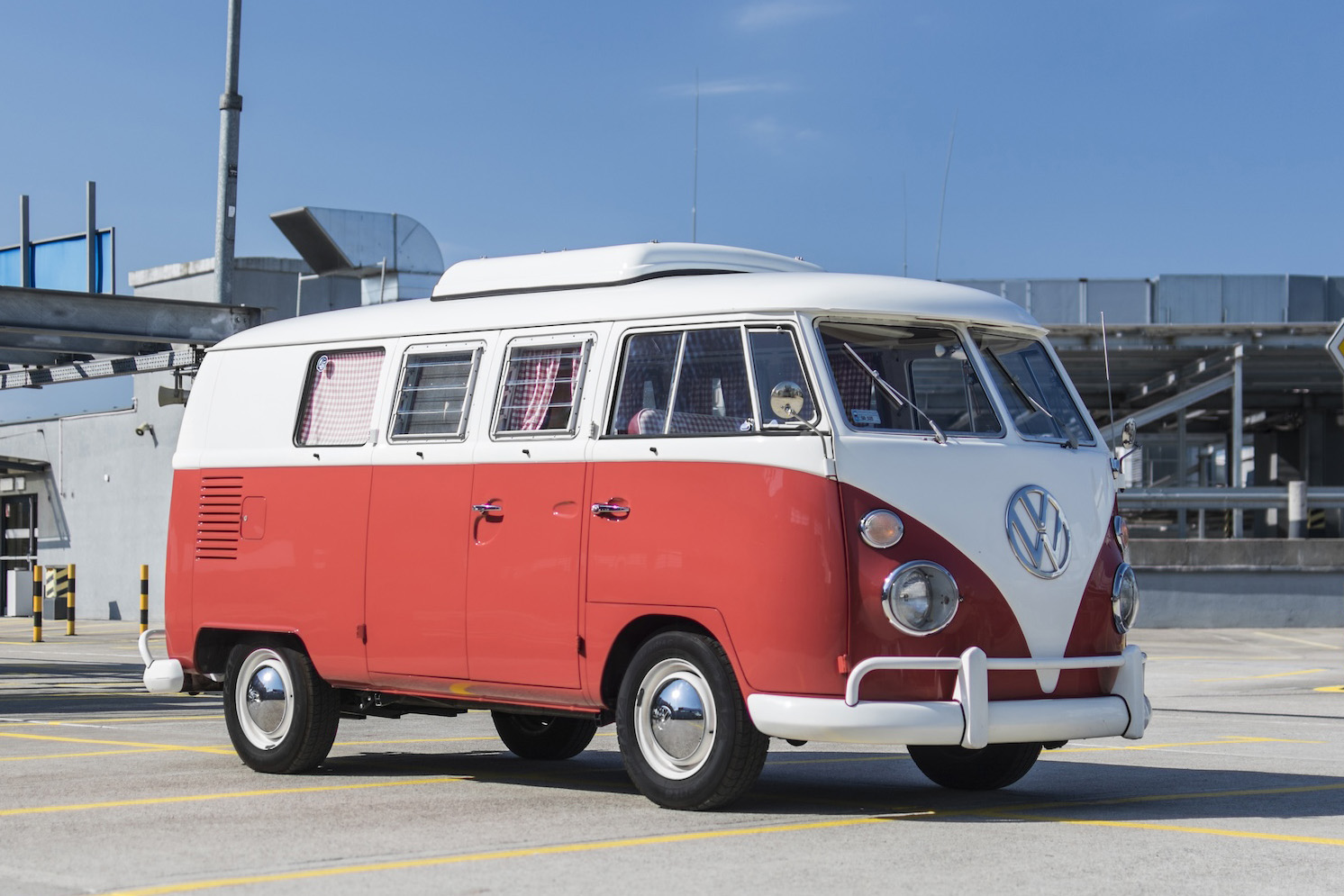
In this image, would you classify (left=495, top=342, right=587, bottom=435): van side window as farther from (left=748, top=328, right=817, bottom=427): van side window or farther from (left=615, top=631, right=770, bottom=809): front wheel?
(left=615, top=631, right=770, bottom=809): front wheel

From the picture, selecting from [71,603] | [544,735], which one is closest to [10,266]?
[71,603]

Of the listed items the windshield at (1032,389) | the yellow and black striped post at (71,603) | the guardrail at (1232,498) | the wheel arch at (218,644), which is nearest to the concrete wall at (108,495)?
the yellow and black striped post at (71,603)

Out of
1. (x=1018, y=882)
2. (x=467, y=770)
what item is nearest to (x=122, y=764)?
(x=467, y=770)

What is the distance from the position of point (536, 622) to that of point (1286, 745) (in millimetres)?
6120

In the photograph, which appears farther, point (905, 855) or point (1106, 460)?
point (1106, 460)

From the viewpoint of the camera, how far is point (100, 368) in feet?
67.4

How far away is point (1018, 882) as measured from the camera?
6.50m

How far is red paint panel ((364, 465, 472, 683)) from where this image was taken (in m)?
9.31

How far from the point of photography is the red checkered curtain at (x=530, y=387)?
30.1ft

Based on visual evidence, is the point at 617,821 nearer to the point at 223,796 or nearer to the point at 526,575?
the point at 526,575

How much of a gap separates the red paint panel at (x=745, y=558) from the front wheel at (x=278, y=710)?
7.51 feet

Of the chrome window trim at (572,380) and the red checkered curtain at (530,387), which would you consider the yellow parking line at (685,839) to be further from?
the red checkered curtain at (530,387)

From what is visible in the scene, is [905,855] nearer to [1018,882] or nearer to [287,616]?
[1018,882]

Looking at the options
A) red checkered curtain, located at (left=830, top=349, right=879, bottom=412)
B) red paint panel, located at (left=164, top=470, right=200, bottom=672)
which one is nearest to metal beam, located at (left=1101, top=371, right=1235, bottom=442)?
red paint panel, located at (left=164, top=470, right=200, bottom=672)
